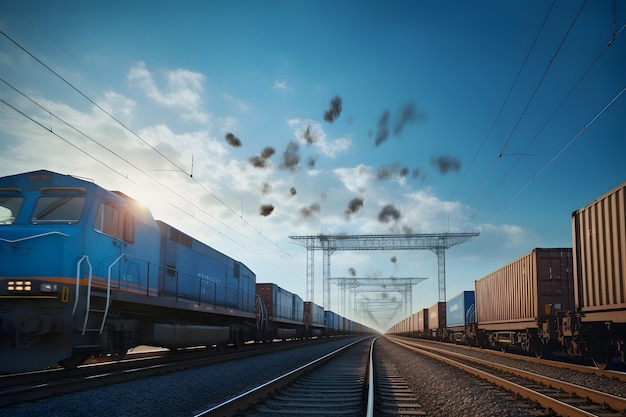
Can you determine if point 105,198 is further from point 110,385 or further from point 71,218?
point 110,385

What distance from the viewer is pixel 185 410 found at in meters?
7.24

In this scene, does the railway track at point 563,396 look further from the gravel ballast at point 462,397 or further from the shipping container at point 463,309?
the shipping container at point 463,309

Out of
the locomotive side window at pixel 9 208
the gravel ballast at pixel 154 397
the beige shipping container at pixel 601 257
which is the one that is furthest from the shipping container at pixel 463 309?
the locomotive side window at pixel 9 208

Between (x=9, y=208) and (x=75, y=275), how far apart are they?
7.36ft

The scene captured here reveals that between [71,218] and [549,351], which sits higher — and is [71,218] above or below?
above

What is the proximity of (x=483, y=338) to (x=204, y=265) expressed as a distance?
50.9 feet

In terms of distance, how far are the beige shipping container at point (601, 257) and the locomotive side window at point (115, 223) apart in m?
10.6

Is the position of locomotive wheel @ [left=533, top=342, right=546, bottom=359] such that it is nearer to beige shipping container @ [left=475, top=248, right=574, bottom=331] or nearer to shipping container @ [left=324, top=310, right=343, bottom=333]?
→ beige shipping container @ [left=475, top=248, right=574, bottom=331]

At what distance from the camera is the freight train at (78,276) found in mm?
8664

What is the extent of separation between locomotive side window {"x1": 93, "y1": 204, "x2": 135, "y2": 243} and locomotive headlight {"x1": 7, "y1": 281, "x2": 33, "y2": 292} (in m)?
1.71

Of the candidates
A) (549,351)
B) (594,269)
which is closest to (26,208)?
(594,269)

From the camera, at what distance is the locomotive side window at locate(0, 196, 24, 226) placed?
994 cm

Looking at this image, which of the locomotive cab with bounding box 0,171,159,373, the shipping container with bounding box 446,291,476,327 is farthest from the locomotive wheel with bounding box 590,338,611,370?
the shipping container with bounding box 446,291,476,327

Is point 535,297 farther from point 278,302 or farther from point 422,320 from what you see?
point 422,320
